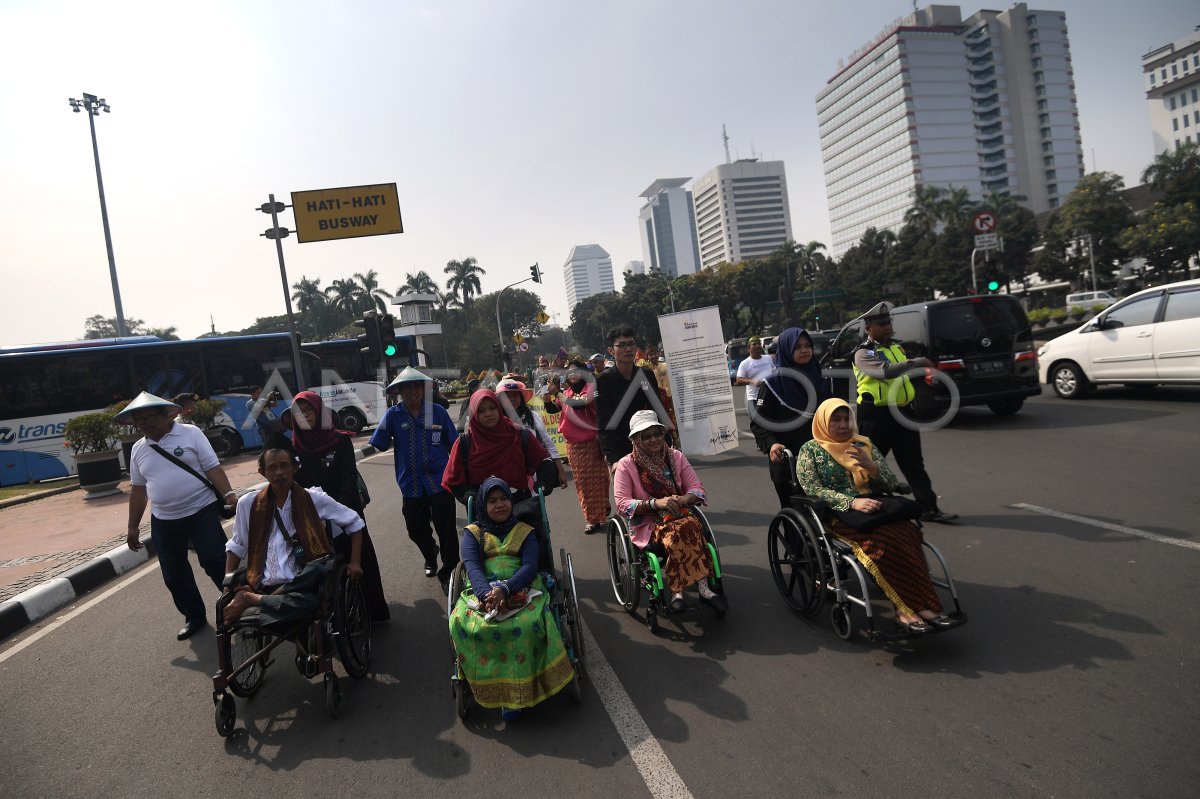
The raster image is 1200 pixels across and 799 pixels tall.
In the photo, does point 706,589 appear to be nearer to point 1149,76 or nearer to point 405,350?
point 405,350

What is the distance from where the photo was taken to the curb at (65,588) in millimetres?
6035

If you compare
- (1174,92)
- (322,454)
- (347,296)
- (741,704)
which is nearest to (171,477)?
(322,454)

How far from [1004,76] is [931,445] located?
140805mm

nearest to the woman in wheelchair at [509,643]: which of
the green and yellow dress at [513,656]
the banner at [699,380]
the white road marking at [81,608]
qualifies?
the green and yellow dress at [513,656]

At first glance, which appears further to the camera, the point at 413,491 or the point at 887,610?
the point at 413,491

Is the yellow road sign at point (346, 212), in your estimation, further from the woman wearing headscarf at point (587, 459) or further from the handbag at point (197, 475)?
the handbag at point (197, 475)

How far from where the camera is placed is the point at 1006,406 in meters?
11.0

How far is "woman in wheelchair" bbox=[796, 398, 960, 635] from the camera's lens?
366 centimetres

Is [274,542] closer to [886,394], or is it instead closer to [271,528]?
[271,528]

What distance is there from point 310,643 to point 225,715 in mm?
A: 510

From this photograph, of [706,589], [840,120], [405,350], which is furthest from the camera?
[840,120]

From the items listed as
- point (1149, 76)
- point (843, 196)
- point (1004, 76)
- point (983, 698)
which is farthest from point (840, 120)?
point (983, 698)

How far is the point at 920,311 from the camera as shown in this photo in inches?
418

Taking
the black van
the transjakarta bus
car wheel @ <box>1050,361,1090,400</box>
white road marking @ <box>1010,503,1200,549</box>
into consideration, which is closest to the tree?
car wheel @ <box>1050,361,1090,400</box>
